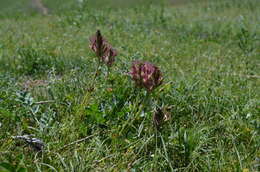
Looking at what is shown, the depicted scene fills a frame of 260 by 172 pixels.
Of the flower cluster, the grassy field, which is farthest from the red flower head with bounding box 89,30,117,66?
the grassy field

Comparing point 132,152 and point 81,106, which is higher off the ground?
point 81,106

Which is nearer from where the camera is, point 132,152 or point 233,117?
point 132,152

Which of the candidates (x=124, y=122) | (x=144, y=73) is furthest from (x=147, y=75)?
(x=124, y=122)

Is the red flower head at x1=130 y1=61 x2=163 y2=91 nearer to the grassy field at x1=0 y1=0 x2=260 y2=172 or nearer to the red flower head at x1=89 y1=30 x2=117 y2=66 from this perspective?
the grassy field at x1=0 y1=0 x2=260 y2=172

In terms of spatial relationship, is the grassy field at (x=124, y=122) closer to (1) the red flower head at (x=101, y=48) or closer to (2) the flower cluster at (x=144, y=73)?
(2) the flower cluster at (x=144, y=73)

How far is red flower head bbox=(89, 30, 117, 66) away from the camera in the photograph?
1.98m

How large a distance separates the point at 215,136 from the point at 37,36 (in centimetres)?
533

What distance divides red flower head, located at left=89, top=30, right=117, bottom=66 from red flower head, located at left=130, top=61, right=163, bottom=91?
0.22 metres

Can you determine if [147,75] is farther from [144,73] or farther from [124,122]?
[124,122]

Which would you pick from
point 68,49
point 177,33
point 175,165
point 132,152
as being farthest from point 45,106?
point 177,33

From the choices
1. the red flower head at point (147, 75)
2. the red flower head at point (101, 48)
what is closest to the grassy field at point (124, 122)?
the red flower head at point (147, 75)

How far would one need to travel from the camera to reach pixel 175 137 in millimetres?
2027

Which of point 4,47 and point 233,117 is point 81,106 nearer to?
point 233,117

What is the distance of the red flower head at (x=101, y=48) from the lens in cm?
198
